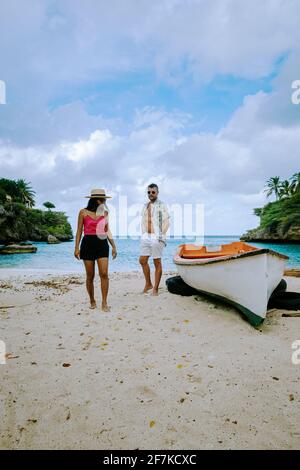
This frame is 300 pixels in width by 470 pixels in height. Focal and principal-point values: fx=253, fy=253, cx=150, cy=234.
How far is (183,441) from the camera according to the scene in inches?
66.2

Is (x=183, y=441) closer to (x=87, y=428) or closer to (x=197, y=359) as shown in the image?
(x=87, y=428)

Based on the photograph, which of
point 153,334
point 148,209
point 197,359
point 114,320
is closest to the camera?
point 197,359

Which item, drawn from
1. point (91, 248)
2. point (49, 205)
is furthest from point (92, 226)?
point (49, 205)

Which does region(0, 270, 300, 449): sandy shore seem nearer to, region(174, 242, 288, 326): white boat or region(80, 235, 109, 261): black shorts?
region(174, 242, 288, 326): white boat

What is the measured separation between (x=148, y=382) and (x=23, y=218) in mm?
46522

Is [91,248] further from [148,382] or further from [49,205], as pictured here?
[49,205]

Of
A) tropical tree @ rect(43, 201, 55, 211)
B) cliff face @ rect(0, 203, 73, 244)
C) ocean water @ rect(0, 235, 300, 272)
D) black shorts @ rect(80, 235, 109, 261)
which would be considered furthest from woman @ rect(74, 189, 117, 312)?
tropical tree @ rect(43, 201, 55, 211)

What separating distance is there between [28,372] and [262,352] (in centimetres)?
250

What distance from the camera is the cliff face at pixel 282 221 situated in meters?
35.5

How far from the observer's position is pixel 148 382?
2.34m

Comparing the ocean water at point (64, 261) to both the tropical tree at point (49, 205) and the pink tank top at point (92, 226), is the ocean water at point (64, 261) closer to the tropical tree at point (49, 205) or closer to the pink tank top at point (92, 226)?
the pink tank top at point (92, 226)

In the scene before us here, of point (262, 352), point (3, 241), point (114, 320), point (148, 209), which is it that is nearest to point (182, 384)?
point (262, 352)

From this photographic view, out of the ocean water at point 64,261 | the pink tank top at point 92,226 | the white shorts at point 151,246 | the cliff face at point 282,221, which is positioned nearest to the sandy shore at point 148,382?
the pink tank top at point 92,226

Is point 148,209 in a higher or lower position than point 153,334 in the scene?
higher
